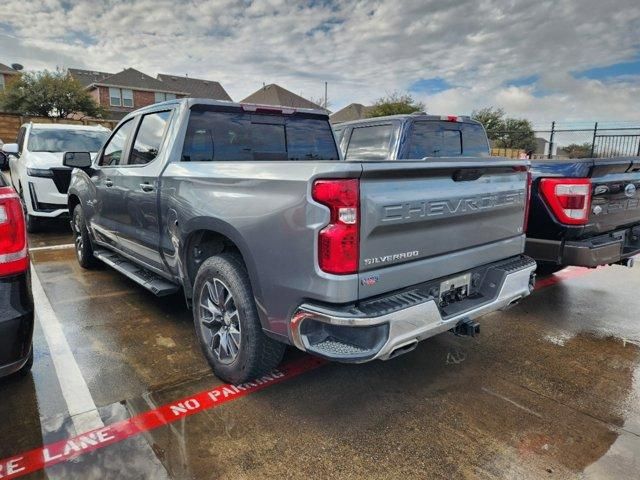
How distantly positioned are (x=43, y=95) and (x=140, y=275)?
3189 cm

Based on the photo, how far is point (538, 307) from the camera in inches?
186

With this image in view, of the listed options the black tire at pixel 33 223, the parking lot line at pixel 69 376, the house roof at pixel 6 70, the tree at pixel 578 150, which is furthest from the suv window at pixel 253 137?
the house roof at pixel 6 70

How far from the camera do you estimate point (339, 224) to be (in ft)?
7.28

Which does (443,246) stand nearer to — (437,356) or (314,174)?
(314,174)

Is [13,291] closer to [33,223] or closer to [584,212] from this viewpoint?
[584,212]

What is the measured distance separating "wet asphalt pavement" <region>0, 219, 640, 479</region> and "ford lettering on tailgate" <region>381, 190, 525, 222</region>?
1228mm

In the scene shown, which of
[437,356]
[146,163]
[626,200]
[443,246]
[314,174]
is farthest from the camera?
[626,200]

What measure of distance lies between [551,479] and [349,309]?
4.25 feet

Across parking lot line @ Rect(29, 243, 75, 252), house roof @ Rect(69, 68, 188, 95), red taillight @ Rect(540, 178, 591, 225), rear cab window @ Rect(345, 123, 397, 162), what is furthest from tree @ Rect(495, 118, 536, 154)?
house roof @ Rect(69, 68, 188, 95)

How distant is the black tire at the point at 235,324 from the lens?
2752mm

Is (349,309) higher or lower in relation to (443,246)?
lower

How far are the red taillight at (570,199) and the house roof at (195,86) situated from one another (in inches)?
1678

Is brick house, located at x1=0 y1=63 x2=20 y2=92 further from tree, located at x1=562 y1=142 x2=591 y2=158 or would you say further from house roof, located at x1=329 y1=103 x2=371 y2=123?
tree, located at x1=562 y1=142 x2=591 y2=158

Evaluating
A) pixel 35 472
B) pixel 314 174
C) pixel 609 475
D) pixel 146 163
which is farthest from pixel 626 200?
pixel 35 472
